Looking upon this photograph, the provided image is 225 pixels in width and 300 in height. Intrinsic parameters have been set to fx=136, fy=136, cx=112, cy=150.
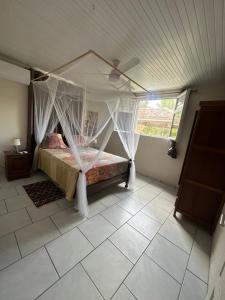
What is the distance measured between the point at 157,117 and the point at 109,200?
267 centimetres

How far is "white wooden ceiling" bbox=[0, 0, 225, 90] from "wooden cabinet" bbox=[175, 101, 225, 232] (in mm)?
808

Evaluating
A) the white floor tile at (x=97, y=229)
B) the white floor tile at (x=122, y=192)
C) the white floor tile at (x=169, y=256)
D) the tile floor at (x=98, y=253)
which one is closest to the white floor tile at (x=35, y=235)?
the tile floor at (x=98, y=253)

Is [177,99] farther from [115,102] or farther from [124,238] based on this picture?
[124,238]

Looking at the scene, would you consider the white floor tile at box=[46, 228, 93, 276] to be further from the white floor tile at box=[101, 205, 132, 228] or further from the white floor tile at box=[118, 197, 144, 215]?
the white floor tile at box=[118, 197, 144, 215]

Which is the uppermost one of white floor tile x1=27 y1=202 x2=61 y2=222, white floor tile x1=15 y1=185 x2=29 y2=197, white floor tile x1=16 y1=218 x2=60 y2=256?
white floor tile x1=15 y1=185 x2=29 y2=197

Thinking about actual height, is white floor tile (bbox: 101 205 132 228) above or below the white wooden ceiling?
below

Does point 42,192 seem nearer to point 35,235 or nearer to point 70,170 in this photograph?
point 70,170

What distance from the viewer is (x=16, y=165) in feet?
9.36

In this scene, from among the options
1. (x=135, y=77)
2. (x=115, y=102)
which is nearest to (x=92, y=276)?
(x=115, y=102)

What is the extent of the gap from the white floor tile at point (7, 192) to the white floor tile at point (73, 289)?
1.74 meters

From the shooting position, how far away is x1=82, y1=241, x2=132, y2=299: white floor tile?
1254 mm

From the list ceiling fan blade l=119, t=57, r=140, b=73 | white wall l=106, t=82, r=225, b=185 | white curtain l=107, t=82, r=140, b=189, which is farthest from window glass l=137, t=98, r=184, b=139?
ceiling fan blade l=119, t=57, r=140, b=73

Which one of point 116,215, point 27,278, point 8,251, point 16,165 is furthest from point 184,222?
point 16,165

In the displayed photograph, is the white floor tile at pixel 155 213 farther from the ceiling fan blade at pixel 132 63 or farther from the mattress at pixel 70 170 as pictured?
the ceiling fan blade at pixel 132 63
